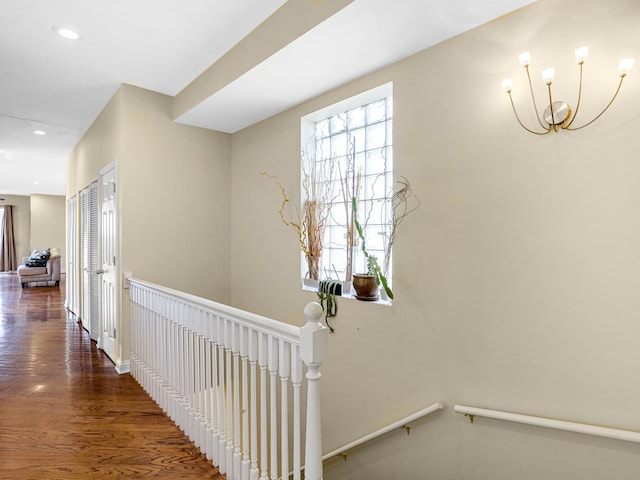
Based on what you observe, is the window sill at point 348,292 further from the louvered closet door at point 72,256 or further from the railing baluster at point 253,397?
the louvered closet door at point 72,256

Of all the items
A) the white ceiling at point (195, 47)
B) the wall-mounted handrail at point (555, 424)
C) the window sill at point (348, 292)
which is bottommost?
the wall-mounted handrail at point (555, 424)

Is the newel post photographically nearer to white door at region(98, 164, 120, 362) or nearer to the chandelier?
the chandelier

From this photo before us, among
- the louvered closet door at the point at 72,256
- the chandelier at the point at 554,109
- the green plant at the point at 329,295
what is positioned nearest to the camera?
the chandelier at the point at 554,109

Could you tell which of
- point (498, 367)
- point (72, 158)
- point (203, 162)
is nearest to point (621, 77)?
point (498, 367)

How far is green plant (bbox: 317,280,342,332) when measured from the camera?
9.62ft

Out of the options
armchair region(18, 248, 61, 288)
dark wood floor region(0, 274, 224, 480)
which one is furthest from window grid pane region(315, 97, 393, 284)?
armchair region(18, 248, 61, 288)

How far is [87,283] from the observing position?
192 inches

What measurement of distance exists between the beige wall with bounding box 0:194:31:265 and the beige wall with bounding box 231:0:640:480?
13.4 m

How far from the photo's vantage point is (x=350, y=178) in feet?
9.91

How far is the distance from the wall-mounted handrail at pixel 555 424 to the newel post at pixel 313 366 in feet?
3.48

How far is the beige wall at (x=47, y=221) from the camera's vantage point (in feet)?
37.2

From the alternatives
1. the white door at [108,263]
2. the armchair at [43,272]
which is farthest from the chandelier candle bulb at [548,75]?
the armchair at [43,272]

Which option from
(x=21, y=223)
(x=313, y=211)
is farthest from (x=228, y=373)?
(x=21, y=223)

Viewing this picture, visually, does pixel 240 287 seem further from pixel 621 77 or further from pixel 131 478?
pixel 621 77
